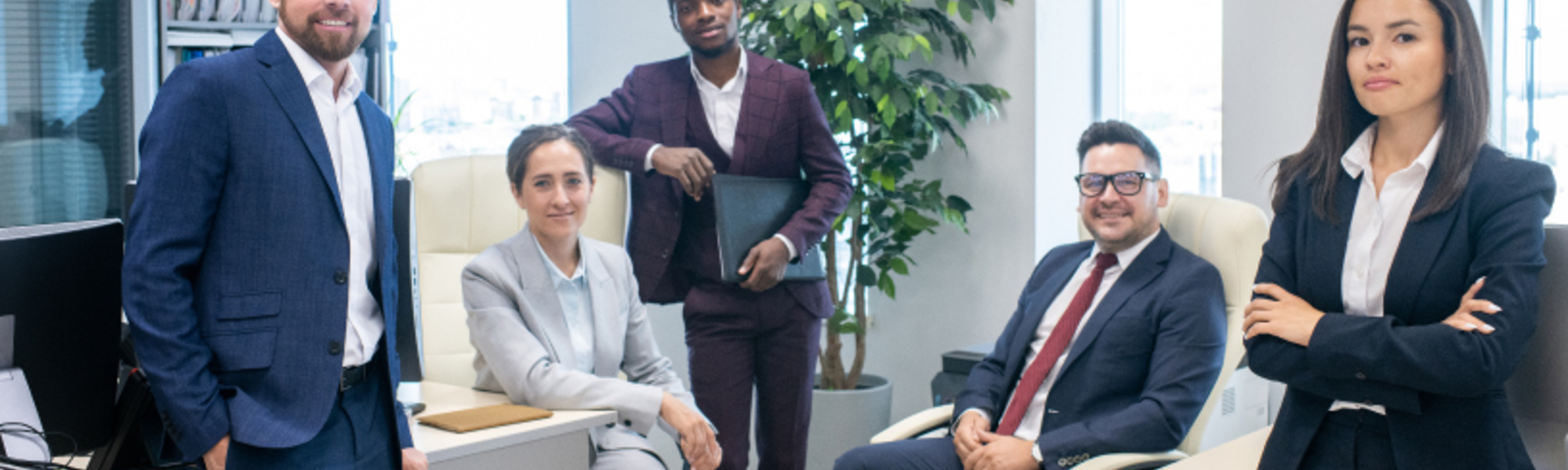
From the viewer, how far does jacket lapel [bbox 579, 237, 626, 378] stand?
7.34 feet

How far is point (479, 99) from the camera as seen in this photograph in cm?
454

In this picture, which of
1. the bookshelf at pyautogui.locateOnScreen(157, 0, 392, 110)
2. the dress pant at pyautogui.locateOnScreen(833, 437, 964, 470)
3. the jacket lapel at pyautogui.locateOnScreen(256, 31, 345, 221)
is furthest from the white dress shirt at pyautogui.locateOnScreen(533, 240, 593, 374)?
the bookshelf at pyautogui.locateOnScreen(157, 0, 392, 110)

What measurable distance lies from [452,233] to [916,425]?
1.14 m

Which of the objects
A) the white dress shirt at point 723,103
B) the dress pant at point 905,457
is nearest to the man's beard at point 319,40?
the white dress shirt at point 723,103

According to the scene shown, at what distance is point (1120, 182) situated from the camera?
2.41 meters

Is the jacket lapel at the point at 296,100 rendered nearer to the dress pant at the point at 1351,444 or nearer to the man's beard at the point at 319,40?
the man's beard at the point at 319,40

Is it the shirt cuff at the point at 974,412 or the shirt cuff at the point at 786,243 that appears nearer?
the shirt cuff at the point at 974,412

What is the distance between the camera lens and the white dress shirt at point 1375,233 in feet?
5.18

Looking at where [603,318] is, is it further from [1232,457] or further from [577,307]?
[1232,457]

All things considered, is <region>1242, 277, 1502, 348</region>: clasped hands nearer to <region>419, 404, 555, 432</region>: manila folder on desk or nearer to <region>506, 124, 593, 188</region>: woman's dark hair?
<region>419, 404, 555, 432</region>: manila folder on desk

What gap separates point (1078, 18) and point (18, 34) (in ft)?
11.2

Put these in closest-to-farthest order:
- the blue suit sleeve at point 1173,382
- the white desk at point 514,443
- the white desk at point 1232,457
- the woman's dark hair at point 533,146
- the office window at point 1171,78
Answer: the white desk at point 514,443 < the white desk at point 1232,457 < the blue suit sleeve at point 1173,382 < the woman's dark hair at point 533,146 < the office window at point 1171,78

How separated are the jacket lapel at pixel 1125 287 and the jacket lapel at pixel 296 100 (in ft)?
4.84

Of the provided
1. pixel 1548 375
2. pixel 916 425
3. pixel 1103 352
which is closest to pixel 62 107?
pixel 916 425
